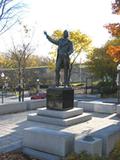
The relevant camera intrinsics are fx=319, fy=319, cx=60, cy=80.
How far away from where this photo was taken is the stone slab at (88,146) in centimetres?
841

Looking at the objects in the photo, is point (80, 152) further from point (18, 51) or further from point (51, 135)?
point (18, 51)

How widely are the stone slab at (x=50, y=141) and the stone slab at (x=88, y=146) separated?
0.41 m

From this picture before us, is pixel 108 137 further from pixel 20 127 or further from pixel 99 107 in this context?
pixel 99 107

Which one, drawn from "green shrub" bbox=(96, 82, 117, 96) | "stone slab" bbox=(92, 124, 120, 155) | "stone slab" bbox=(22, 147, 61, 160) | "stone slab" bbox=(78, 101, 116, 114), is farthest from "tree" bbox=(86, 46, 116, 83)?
"stone slab" bbox=(22, 147, 61, 160)

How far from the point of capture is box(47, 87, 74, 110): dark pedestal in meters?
14.7

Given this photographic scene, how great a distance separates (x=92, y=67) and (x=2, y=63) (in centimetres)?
2560

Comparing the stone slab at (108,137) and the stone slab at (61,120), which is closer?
the stone slab at (108,137)

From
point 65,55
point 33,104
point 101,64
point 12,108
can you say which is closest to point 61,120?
point 65,55

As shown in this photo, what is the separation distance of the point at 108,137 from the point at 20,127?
213 inches

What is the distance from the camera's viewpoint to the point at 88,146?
27.7 ft

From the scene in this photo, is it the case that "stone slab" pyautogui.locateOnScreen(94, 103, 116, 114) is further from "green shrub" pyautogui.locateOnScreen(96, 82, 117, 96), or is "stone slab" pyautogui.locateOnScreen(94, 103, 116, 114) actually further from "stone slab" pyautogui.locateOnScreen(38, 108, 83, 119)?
"green shrub" pyautogui.locateOnScreen(96, 82, 117, 96)

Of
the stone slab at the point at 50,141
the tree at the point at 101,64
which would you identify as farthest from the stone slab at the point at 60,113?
the tree at the point at 101,64

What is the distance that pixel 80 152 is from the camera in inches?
332

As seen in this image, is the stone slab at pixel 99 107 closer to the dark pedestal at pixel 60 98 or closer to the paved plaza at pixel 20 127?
the paved plaza at pixel 20 127
